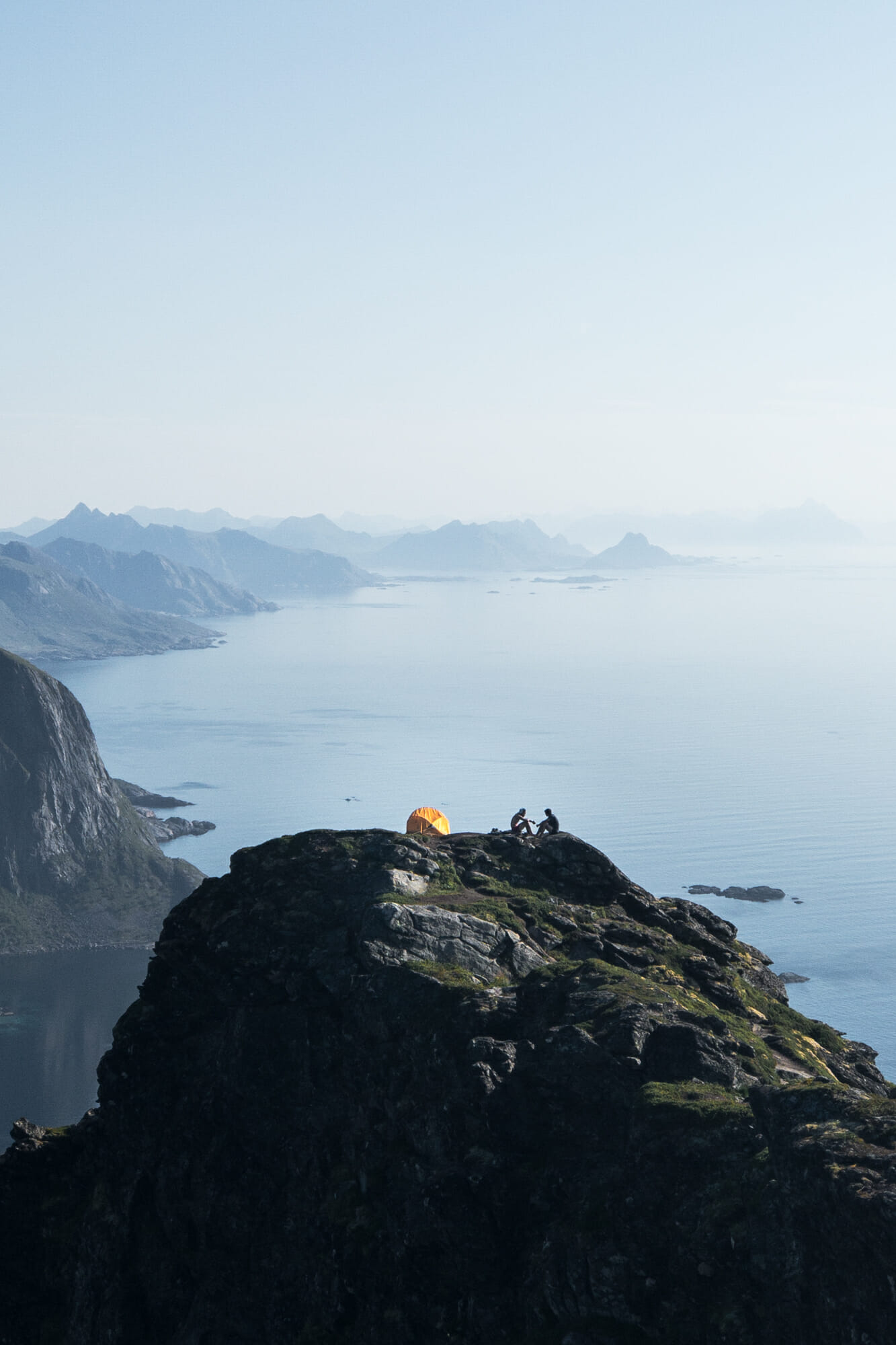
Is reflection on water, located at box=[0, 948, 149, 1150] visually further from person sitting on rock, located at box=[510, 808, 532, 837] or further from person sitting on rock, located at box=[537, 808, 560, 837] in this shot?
person sitting on rock, located at box=[537, 808, 560, 837]

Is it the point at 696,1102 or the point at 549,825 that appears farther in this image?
the point at 549,825

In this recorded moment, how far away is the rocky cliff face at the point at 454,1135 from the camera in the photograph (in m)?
25.4

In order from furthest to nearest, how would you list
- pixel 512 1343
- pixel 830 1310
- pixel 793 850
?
pixel 793 850, pixel 512 1343, pixel 830 1310

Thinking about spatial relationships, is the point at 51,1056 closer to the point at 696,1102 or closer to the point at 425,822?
the point at 425,822

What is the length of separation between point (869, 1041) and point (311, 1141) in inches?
3957

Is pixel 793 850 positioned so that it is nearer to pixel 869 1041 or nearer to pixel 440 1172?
pixel 869 1041

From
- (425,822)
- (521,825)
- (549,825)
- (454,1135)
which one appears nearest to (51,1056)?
(425,822)

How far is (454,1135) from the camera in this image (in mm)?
31391

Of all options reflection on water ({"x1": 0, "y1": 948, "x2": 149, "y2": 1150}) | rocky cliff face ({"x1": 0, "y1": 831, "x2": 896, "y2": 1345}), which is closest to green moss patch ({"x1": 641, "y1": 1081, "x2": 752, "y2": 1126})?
rocky cliff face ({"x1": 0, "y1": 831, "x2": 896, "y2": 1345})

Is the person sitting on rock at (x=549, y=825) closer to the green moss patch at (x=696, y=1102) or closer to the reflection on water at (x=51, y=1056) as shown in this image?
the green moss patch at (x=696, y=1102)

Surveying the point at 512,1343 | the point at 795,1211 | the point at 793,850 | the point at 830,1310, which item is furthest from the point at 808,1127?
the point at 793,850

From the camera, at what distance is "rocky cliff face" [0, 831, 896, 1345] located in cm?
2538

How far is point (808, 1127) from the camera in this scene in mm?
25656

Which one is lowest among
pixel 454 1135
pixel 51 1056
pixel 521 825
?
pixel 51 1056
